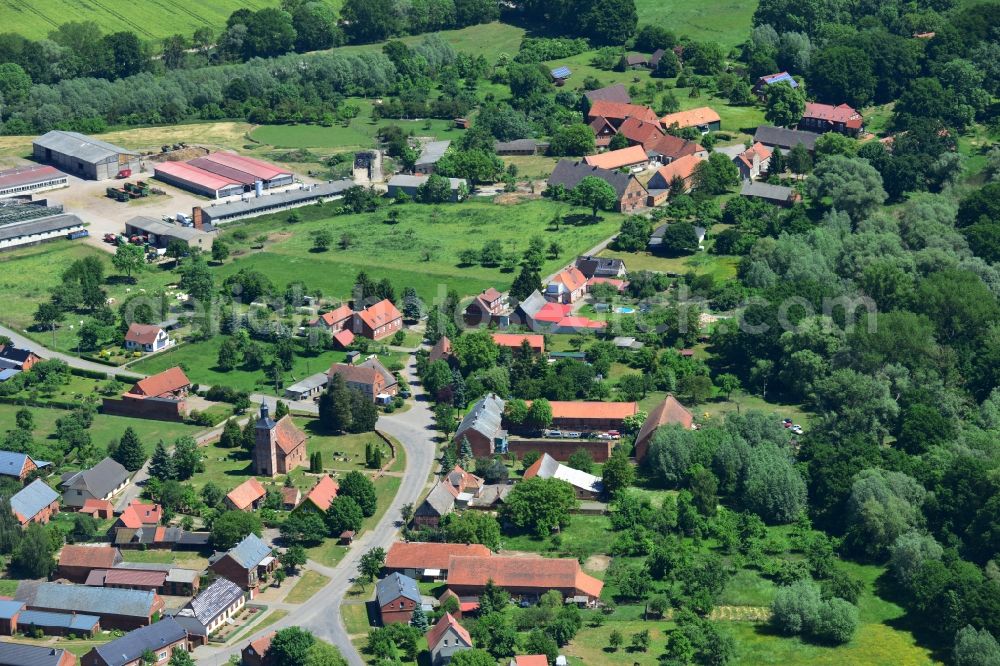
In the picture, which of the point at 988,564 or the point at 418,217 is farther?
the point at 418,217

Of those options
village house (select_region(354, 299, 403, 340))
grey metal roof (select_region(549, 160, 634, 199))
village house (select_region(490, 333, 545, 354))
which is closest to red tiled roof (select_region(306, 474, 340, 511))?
village house (select_region(490, 333, 545, 354))

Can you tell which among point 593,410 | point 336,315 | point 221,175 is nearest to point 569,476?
point 593,410

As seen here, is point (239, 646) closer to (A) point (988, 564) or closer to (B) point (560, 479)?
(B) point (560, 479)

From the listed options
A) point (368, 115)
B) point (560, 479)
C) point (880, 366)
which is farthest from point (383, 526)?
point (368, 115)

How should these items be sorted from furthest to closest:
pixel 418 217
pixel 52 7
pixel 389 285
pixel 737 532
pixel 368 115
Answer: pixel 52 7, pixel 368 115, pixel 418 217, pixel 389 285, pixel 737 532

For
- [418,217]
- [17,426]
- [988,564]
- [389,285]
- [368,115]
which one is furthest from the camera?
[368,115]

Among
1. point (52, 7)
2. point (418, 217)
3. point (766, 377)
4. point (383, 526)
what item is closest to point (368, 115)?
point (418, 217)
